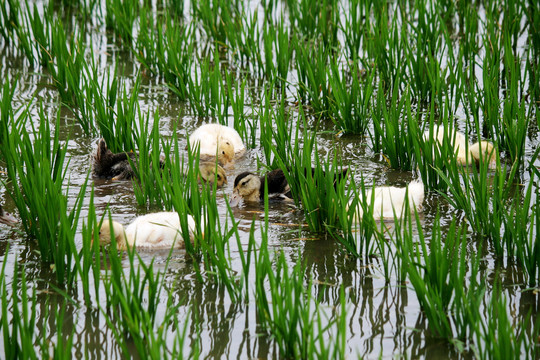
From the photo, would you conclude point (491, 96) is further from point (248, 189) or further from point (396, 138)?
point (248, 189)

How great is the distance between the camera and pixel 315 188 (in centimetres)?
402

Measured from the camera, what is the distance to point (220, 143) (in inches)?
217

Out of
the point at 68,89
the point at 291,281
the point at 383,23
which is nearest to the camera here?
the point at 291,281

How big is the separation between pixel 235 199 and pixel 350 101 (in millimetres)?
1460

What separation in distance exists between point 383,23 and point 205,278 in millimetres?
3926

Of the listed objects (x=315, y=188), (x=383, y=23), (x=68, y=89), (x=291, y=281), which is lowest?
(x=291, y=281)

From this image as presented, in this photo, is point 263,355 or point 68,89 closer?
point 263,355

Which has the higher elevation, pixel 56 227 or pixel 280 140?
pixel 280 140

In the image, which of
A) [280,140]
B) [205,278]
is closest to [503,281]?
[205,278]

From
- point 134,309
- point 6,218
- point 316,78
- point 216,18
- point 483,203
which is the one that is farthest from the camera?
point 216,18

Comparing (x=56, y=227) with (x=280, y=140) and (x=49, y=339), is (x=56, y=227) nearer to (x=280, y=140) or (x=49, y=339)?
(x=49, y=339)

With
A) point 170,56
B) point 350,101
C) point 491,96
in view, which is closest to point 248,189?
point 350,101

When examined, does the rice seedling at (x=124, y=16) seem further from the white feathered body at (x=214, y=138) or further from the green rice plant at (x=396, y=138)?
the green rice plant at (x=396, y=138)

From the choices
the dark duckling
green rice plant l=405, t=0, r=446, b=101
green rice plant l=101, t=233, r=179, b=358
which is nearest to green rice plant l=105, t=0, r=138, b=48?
the dark duckling
